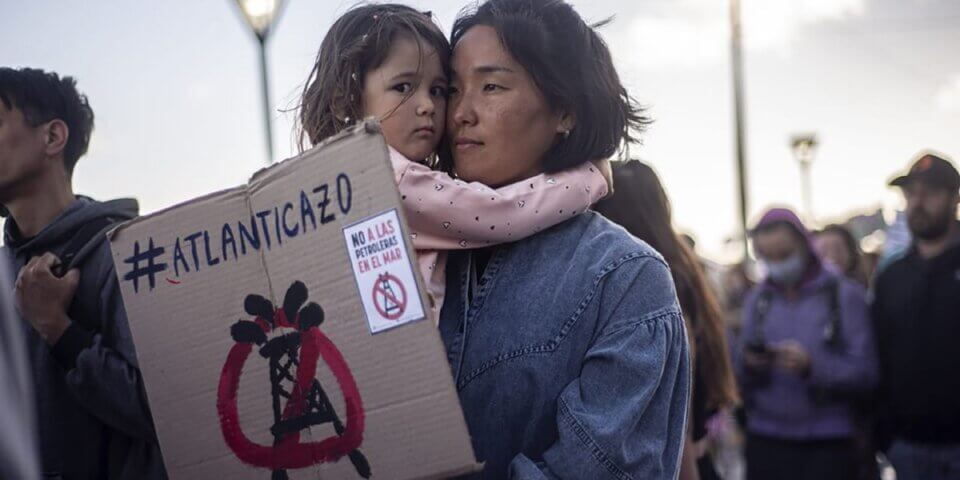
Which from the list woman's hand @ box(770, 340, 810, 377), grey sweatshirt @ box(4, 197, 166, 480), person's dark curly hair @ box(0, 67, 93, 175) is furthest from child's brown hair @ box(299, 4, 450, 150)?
woman's hand @ box(770, 340, 810, 377)

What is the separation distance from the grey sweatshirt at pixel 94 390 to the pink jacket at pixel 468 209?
0.81 metres

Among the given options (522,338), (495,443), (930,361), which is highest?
(522,338)

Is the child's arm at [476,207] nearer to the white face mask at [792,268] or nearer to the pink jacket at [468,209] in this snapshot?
the pink jacket at [468,209]

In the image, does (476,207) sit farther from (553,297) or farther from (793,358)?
(793,358)

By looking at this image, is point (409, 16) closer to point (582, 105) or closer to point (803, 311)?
point (582, 105)

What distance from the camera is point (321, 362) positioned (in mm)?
1559

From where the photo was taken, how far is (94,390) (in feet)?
7.10

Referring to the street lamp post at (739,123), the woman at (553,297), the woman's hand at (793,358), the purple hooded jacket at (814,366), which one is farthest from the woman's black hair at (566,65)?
the street lamp post at (739,123)

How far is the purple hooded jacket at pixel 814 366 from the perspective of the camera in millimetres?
4781

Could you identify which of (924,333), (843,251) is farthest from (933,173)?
(843,251)

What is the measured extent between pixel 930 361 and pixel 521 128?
346 centimetres

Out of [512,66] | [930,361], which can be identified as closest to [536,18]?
[512,66]

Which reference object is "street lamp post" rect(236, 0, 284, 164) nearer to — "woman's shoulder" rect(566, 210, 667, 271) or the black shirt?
the black shirt

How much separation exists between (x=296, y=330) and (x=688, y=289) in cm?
205
